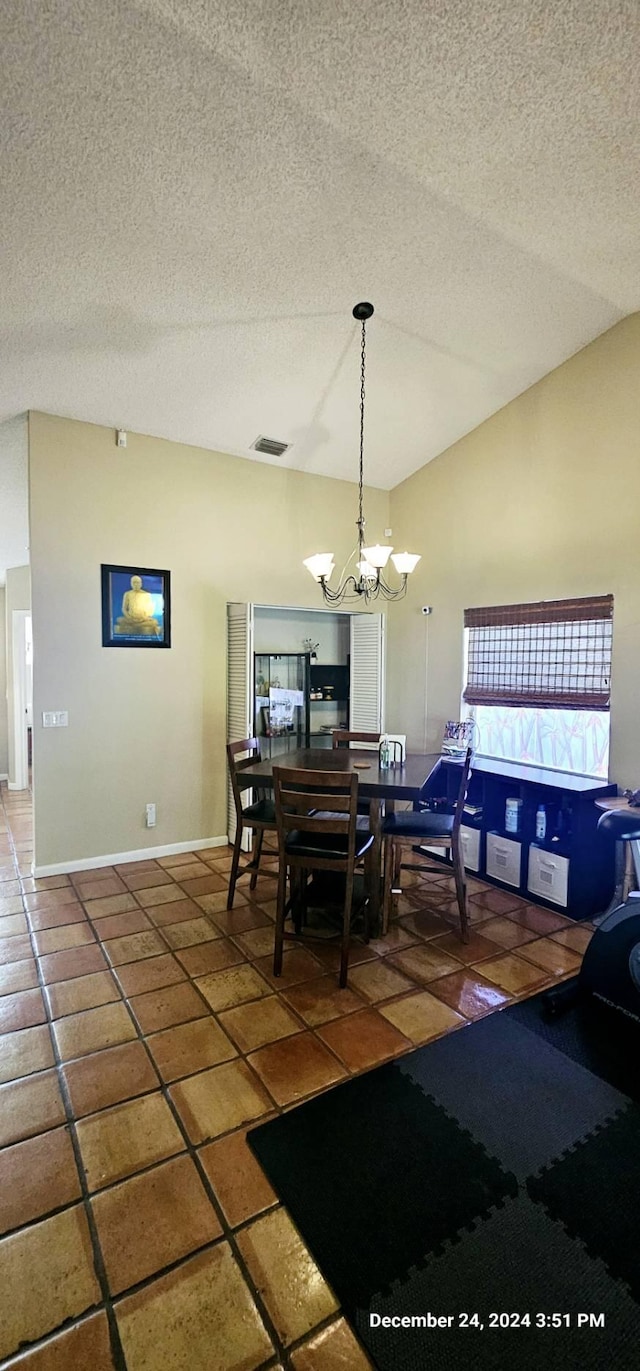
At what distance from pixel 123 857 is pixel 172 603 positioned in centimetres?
196

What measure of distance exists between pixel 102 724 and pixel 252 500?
7.03ft

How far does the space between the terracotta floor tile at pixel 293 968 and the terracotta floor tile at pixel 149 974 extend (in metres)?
0.40

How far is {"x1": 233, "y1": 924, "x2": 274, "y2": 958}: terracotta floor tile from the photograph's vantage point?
9.72ft

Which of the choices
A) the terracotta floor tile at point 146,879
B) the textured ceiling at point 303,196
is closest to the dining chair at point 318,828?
the terracotta floor tile at point 146,879

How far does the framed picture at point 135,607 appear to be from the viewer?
405cm

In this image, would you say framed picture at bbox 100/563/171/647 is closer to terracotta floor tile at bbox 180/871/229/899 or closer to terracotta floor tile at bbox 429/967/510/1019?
terracotta floor tile at bbox 180/871/229/899

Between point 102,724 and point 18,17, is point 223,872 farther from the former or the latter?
point 18,17

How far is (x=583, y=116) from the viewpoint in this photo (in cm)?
200

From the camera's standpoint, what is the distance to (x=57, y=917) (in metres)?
3.37

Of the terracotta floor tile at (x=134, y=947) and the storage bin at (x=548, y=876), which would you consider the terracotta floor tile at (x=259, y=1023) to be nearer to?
the terracotta floor tile at (x=134, y=947)

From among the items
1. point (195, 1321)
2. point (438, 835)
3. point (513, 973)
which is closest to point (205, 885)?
point (438, 835)

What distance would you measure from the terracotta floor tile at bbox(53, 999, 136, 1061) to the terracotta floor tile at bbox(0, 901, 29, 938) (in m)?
0.98

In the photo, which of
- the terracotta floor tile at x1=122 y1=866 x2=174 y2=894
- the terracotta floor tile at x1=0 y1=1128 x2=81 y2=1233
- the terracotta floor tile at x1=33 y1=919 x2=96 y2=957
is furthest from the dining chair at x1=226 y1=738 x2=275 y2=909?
the terracotta floor tile at x1=0 y1=1128 x2=81 y2=1233

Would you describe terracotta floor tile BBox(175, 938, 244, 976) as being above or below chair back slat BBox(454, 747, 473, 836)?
below
